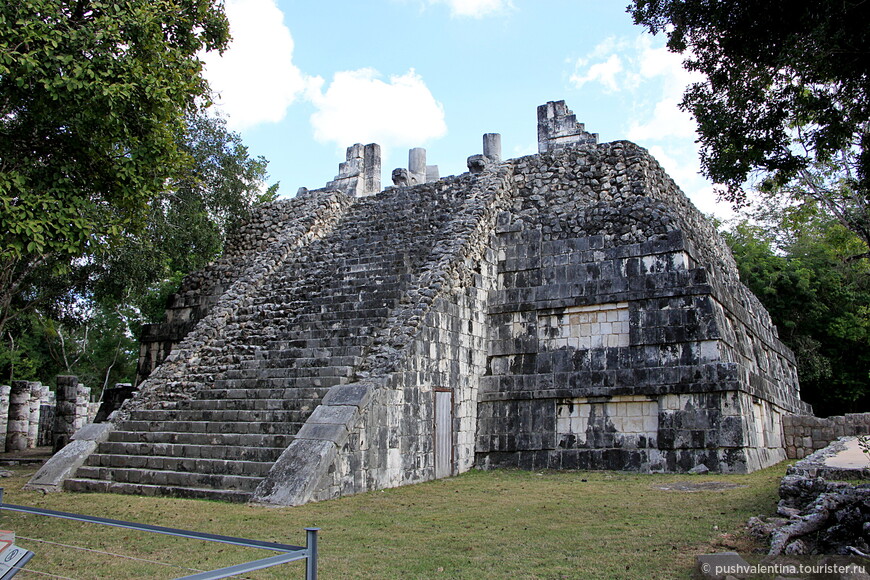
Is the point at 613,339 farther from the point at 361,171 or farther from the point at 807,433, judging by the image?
the point at 361,171

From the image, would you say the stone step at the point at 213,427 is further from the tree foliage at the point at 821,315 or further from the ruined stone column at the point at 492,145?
the tree foliage at the point at 821,315

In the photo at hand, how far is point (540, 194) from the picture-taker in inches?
663

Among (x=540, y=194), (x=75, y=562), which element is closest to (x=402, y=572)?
(x=75, y=562)

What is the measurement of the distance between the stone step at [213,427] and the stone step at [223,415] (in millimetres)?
136

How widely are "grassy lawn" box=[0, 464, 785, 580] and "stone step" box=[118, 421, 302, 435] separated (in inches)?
69.3

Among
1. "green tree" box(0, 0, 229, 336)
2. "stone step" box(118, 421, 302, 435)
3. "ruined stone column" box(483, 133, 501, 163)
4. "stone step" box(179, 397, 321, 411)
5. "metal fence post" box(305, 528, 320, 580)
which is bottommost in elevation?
"metal fence post" box(305, 528, 320, 580)

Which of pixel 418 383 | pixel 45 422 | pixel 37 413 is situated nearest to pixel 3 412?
pixel 37 413

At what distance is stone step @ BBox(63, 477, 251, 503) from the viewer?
1037cm

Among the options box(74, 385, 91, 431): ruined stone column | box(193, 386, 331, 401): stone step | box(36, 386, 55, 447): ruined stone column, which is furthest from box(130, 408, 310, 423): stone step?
box(36, 386, 55, 447): ruined stone column

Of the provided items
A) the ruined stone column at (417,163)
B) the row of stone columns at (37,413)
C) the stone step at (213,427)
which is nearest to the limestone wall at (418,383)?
the stone step at (213,427)

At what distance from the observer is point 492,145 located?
65.9ft

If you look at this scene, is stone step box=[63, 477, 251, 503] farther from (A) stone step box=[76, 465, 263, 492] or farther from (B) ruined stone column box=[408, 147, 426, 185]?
(B) ruined stone column box=[408, 147, 426, 185]

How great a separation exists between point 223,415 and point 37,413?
701 inches

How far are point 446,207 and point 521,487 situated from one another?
25.3 feet
